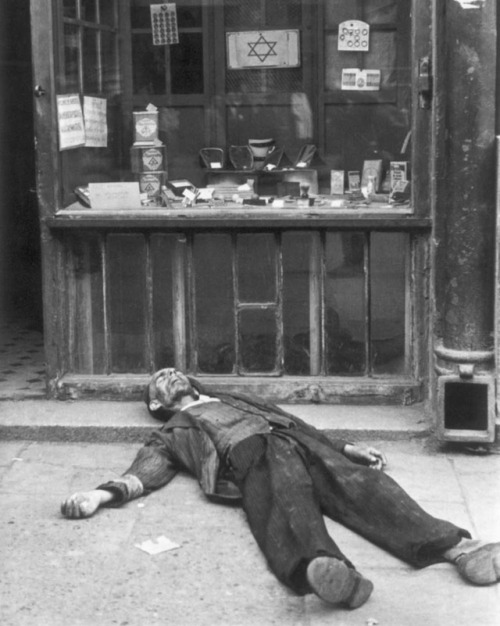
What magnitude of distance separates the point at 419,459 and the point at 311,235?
1380 mm

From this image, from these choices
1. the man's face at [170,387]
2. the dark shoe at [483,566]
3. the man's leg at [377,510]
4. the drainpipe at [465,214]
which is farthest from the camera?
the man's face at [170,387]

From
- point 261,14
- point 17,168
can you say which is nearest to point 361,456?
point 261,14

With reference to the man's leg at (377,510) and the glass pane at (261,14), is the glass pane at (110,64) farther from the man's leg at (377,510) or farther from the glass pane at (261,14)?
the man's leg at (377,510)

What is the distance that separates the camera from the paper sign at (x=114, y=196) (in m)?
6.46

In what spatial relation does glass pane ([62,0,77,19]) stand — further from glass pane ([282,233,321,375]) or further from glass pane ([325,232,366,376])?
glass pane ([325,232,366,376])

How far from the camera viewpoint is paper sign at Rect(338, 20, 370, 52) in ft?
20.7

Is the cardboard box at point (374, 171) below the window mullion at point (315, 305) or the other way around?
the other way around

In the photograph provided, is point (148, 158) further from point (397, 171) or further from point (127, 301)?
point (397, 171)

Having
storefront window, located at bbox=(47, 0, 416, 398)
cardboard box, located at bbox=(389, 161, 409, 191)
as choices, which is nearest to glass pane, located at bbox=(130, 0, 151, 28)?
storefront window, located at bbox=(47, 0, 416, 398)

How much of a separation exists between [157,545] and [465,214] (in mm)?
2294

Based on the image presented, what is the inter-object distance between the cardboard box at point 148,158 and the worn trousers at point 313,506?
2028mm

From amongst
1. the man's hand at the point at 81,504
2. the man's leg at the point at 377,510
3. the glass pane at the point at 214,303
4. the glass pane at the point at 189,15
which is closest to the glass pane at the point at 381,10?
the glass pane at the point at 189,15

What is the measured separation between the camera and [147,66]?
6.50m

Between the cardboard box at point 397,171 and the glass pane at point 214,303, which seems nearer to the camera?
the cardboard box at point 397,171
